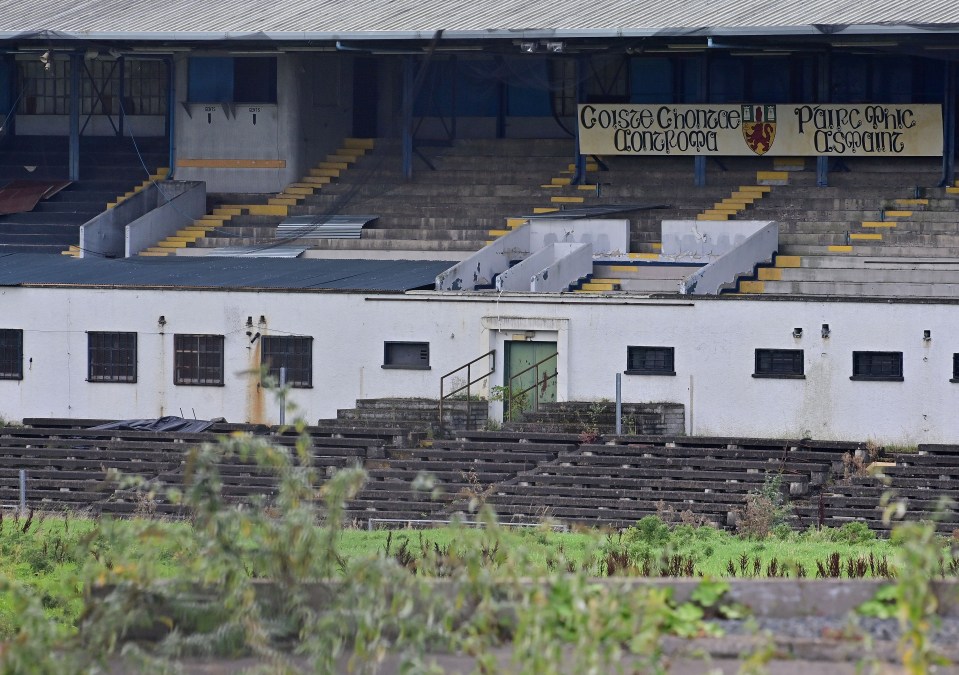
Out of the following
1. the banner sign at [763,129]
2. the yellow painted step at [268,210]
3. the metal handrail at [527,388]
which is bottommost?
the metal handrail at [527,388]

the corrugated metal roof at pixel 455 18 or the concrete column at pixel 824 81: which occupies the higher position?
the corrugated metal roof at pixel 455 18

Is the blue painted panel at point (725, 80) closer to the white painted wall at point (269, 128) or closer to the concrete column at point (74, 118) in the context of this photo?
the white painted wall at point (269, 128)

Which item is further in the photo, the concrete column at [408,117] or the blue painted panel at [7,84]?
the blue painted panel at [7,84]

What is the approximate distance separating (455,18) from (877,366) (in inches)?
558

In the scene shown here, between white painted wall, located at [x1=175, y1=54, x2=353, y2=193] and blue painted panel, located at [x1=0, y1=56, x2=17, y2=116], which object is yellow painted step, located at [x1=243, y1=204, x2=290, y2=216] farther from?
blue painted panel, located at [x1=0, y1=56, x2=17, y2=116]

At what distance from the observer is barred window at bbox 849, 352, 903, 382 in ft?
112

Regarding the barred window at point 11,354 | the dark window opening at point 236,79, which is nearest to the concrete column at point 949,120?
the dark window opening at point 236,79

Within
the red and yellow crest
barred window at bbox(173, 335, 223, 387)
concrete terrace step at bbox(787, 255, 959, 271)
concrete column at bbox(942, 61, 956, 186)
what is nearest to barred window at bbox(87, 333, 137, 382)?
barred window at bbox(173, 335, 223, 387)

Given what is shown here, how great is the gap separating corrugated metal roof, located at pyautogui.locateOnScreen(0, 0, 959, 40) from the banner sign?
2.80 meters

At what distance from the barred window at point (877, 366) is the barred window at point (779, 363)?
963 millimetres

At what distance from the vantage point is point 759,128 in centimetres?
4456

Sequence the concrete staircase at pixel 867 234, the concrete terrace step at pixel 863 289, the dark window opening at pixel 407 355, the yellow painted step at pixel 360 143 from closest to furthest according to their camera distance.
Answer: the dark window opening at pixel 407 355 < the concrete terrace step at pixel 863 289 < the concrete staircase at pixel 867 234 < the yellow painted step at pixel 360 143

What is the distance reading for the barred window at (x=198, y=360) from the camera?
37562mm

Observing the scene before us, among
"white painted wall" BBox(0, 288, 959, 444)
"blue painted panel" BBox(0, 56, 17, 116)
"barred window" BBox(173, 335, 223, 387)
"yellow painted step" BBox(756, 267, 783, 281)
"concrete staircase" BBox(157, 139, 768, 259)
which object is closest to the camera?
"white painted wall" BBox(0, 288, 959, 444)
